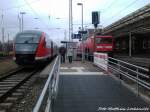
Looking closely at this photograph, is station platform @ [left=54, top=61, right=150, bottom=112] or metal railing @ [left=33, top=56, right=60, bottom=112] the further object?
station platform @ [left=54, top=61, right=150, bottom=112]

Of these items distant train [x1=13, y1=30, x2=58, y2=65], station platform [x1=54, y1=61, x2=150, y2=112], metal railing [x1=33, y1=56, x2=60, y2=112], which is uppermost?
distant train [x1=13, y1=30, x2=58, y2=65]

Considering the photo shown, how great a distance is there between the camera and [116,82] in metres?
17.2

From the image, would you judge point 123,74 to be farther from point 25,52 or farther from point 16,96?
point 25,52

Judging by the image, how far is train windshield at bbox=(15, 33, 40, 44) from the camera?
30.7m

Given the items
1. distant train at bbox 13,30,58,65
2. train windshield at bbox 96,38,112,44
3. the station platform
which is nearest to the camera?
the station platform

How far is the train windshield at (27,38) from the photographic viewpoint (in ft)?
101

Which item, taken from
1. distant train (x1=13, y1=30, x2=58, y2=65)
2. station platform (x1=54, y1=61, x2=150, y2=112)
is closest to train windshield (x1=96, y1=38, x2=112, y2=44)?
distant train (x1=13, y1=30, x2=58, y2=65)

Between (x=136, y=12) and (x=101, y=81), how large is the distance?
25.6 metres

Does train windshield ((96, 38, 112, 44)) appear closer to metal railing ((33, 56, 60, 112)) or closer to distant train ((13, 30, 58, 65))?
distant train ((13, 30, 58, 65))

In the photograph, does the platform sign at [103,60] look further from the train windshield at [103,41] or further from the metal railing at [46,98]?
the train windshield at [103,41]

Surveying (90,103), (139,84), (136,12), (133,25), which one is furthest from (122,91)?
(133,25)

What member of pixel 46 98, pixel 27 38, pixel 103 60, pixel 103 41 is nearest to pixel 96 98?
pixel 46 98

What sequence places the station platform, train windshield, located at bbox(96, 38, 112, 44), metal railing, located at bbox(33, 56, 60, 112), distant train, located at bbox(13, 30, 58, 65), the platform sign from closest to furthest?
1. metal railing, located at bbox(33, 56, 60, 112)
2. the station platform
3. the platform sign
4. distant train, located at bbox(13, 30, 58, 65)
5. train windshield, located at bbox(96, 38, 112, 44)

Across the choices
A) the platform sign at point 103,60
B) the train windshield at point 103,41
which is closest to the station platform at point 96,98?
the platform sign at point 103,60
